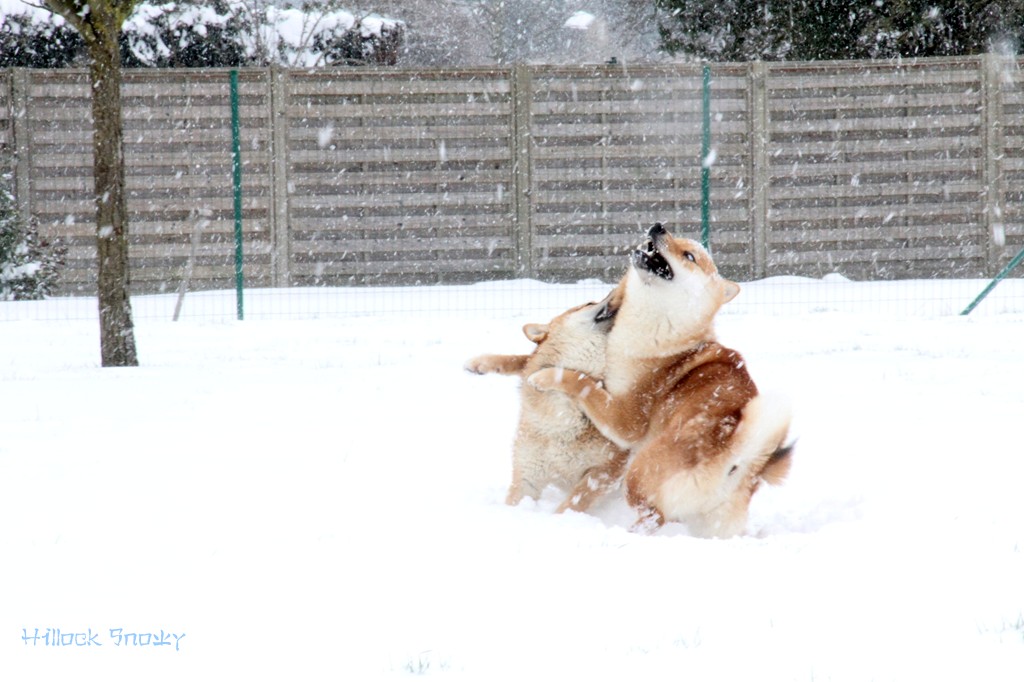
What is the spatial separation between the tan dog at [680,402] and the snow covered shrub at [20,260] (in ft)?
28.0

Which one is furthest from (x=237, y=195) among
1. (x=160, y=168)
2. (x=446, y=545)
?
(x=446, y=545)

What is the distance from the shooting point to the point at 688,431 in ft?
10.5

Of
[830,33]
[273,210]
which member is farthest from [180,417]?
[830,33]

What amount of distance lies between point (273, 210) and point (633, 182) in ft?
12.8

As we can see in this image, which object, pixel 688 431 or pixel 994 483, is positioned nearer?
pixel 688 431

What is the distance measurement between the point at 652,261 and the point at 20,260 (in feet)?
29.0

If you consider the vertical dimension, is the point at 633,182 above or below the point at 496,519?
above

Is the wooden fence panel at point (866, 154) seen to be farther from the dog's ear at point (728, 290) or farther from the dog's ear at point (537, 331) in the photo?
the dog's ear at point (537, 331)

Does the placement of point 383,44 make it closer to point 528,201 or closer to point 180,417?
point 528,201

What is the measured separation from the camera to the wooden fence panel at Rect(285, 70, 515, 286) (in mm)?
11469

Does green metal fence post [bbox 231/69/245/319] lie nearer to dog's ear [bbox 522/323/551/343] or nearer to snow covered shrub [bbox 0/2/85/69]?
dog's ear [bbox 522/323/551/343]

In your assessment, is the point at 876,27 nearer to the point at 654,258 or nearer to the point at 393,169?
the point at 393,169

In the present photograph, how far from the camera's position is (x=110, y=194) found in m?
6.32

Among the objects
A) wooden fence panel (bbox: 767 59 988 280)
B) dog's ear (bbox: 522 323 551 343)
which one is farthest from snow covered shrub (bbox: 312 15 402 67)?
dog's ear (bbox: 522 323 551 343)
